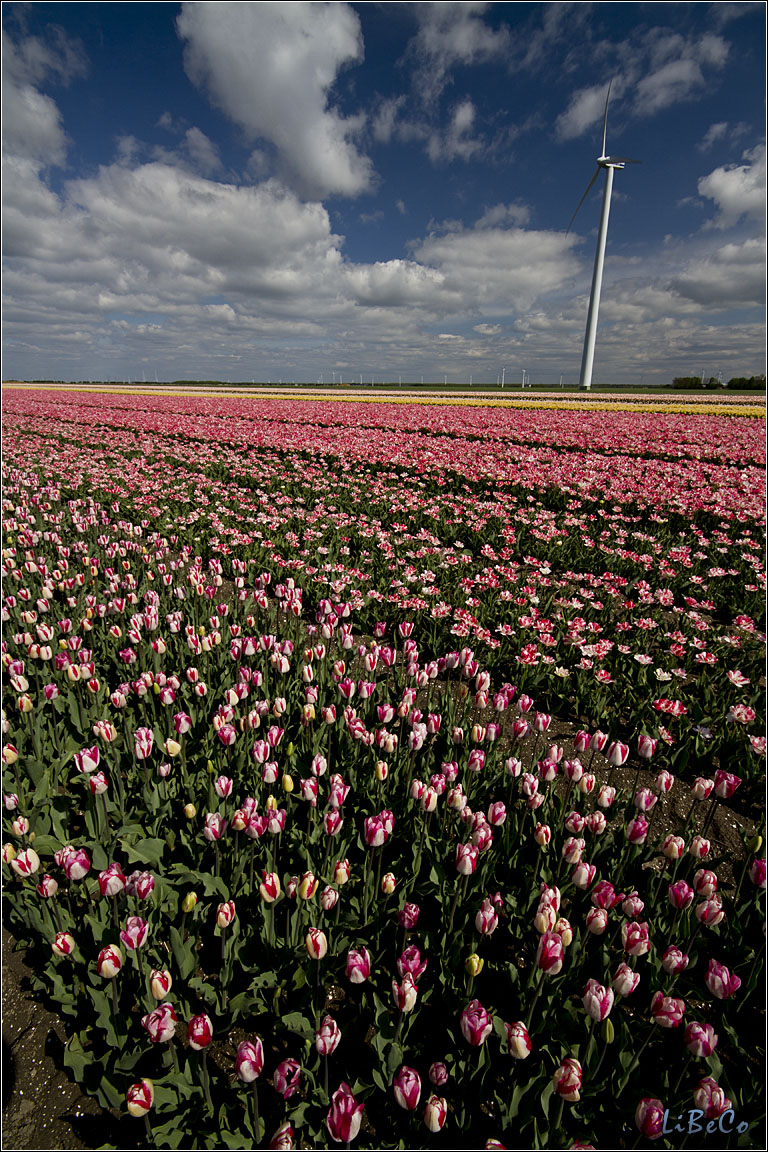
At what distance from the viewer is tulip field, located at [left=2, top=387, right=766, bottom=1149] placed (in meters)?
1.84

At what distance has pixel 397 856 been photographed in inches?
112

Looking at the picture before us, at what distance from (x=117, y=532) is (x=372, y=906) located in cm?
658

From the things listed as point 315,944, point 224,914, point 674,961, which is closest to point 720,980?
point 674,961

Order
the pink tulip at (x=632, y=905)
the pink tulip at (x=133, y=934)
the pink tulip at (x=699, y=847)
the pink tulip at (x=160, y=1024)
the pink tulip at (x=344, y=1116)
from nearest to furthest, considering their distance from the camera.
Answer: the pink tulip at (x=344, y=1116) → the pink tulip at (x=160, y=1024) → the pink tulip at (x=133, y=934) → the pink tulip at (x=632, y=905) → the pink tulip at (x=699, y=847)

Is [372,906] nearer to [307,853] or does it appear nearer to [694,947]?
[307,853]

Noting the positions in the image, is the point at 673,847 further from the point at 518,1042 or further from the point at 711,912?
the point at 518,1042

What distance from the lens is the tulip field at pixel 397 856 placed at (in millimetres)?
1844

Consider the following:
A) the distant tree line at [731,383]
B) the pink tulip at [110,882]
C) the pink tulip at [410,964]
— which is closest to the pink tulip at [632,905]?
the pink tulip at [410,964]

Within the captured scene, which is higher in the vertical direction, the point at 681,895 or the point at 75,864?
the point at 75,864

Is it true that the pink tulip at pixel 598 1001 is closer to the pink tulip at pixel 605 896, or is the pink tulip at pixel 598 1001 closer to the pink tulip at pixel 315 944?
the pink tulip at pixel 605 896

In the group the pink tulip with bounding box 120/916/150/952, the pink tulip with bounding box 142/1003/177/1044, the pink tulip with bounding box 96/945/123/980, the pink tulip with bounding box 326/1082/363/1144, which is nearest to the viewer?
the pink tulip with bounding box 326/1082/363/1144

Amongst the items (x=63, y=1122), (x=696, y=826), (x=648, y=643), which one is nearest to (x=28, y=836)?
(x=63, y=1122)

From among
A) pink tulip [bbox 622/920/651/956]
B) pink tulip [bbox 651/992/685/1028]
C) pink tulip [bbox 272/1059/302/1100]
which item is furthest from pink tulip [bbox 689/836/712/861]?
pink tulip [bbox 272/1059/302/1100]

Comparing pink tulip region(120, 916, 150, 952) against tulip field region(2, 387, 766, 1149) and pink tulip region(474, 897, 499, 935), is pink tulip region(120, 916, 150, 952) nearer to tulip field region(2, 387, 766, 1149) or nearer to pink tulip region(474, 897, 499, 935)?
tulip field region(2, 387, 766, 1149)
